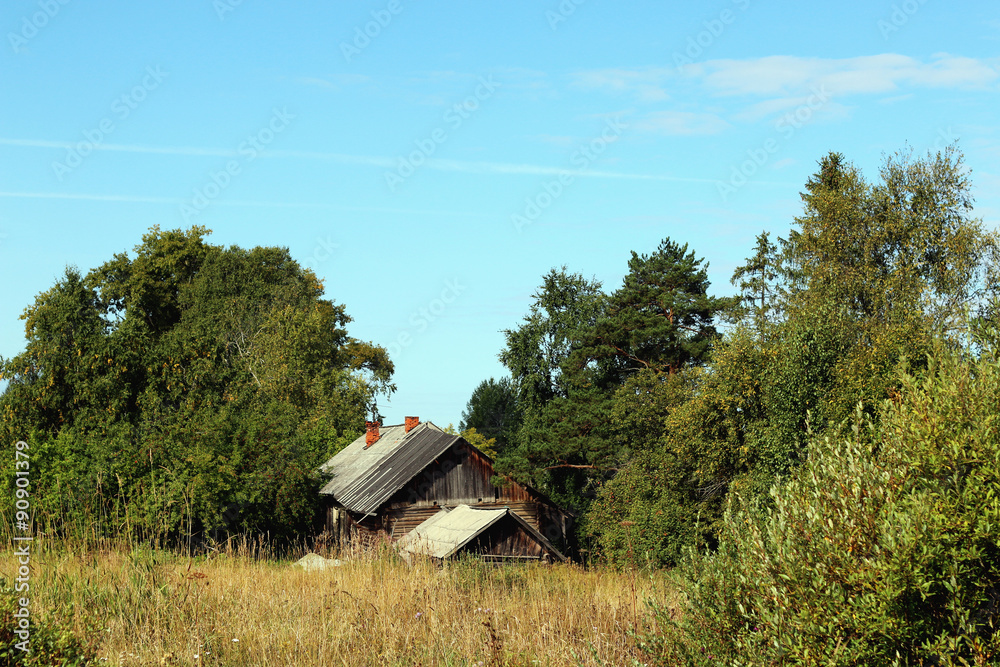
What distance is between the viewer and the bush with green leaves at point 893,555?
4.41 metres

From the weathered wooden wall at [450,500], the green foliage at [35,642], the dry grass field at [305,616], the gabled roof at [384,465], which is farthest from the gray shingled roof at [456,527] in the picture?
the green foliage at [35,642]

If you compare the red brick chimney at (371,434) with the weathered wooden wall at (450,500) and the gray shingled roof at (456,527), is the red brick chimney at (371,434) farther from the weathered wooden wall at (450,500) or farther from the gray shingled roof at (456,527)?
the gray shingled roof at (456,527)

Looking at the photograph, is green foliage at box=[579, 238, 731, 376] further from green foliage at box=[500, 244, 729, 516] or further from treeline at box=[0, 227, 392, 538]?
treeline at box=[0, 227, 392, 538]

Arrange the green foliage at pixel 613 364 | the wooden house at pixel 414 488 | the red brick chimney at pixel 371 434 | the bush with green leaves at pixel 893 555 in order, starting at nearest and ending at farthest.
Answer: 1. the bush with green leaves at pixel 893 555
2. the wooden house at pixel 414 488
3. the green foliage at pixel 613 364
4. the red brick chimney at pixel 371 434

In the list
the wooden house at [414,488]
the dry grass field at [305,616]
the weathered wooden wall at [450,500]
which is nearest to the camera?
the dry grass field at [305,616]

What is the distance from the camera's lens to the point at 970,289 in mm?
25000

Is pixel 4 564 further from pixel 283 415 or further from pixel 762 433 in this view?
pixel 283 415

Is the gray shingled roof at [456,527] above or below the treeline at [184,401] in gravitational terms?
below

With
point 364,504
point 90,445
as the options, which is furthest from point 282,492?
point 90,445

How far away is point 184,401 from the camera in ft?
105

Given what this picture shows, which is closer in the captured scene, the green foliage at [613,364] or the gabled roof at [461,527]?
the gabled roof at [461,527]

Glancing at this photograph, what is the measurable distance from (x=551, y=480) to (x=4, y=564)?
34.5 meters

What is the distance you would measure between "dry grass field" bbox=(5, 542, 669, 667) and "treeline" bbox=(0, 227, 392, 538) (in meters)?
12.3

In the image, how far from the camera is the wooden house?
33406 millimetres
